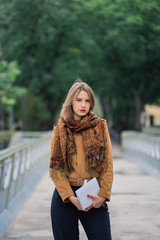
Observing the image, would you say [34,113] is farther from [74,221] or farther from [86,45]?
[74,221]

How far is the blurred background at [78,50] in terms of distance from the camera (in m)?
32.8

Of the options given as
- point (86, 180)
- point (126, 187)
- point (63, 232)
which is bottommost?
point (126, 187)

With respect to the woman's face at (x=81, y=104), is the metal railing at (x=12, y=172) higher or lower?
lower

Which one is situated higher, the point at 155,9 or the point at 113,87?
the point at 155,9

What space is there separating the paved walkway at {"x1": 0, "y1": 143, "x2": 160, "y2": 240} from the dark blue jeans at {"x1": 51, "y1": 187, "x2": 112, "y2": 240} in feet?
8.74

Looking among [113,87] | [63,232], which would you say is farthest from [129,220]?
[113,87]

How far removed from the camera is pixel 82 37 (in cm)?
3716

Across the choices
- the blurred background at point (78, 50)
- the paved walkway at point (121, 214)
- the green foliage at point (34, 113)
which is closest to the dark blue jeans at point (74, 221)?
the paved walkway at point (121, 214)

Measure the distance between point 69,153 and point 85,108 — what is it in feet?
1.18

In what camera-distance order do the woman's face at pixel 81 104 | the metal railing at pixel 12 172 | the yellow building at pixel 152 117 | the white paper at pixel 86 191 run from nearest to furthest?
the white paper at pixel 86 191 → the woman's face at pixel 81 104 → the metal railing at pixel 12 172 → the yellow building at pixel 152 117

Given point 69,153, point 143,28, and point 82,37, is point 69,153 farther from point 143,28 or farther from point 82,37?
point 82,37

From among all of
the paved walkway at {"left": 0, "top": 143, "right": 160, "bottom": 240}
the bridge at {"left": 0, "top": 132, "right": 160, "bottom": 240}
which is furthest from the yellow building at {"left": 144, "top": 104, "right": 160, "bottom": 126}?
the paved walkway at {"left": 0, "top": 143, "right": 160, "bottom": 240}

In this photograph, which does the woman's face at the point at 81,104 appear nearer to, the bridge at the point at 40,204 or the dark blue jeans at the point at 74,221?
the dark blue jeans at the point at 74,221

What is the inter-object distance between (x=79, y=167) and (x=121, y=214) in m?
4.58
